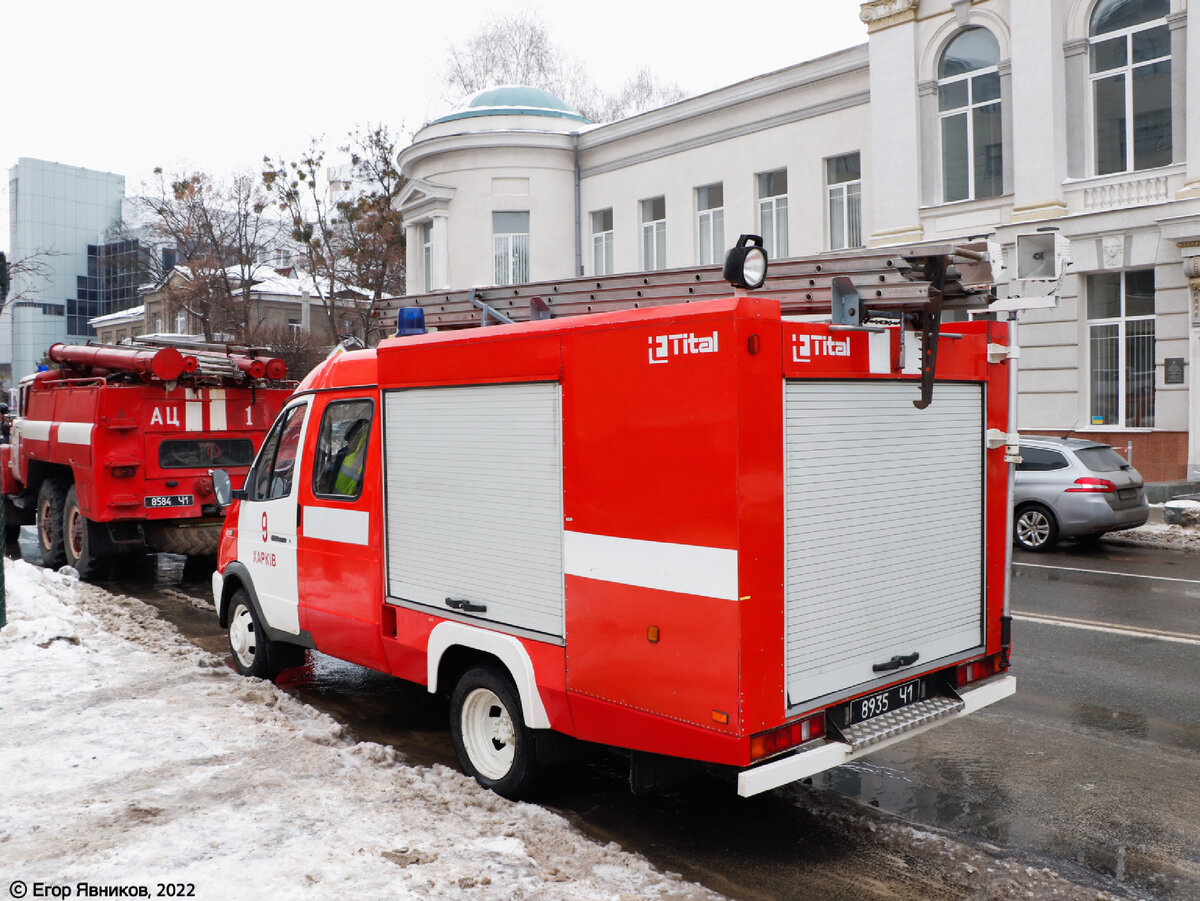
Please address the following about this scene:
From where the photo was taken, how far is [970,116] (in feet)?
70.4

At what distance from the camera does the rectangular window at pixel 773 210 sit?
2597 cm

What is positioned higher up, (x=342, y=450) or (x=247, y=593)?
(x=342, y=450)

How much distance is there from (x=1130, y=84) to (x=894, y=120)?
15.6 ft

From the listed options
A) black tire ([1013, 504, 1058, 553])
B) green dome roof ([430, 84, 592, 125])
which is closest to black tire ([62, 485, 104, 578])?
black tire ([1013, 504, 1058, 553])

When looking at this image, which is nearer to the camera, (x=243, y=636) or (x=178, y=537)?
(x=243, y=636)

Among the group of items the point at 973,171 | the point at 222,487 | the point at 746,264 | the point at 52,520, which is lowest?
the point at 52,520

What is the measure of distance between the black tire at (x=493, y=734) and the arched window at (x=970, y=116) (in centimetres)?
1924

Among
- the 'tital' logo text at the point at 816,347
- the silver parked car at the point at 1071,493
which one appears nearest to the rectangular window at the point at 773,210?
the silver parked car at the point at 1071,493

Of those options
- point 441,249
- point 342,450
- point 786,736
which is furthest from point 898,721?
point 441,249

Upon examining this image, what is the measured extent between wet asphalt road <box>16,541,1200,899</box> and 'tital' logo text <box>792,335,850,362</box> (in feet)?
7.31

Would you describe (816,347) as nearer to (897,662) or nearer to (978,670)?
(897,662)

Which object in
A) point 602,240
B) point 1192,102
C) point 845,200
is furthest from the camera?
point 602,240

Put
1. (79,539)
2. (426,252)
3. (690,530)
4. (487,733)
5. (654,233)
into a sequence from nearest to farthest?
(690,530)
(487,733)
(79,539)
(654,233)
(426,252)

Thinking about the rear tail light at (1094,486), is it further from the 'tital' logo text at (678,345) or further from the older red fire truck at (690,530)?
the 'tital' logo text at (678,345)
